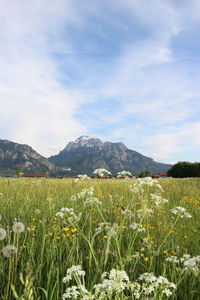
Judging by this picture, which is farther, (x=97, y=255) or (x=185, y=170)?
(x=185, y=170)

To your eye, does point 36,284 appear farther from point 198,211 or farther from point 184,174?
point 184,174

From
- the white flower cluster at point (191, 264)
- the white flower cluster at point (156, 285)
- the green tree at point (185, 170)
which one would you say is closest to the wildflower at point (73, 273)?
the white flower cluster at point (156, 285)

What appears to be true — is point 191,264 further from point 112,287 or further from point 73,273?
point 73,273

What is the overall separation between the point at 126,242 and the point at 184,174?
1233 inches

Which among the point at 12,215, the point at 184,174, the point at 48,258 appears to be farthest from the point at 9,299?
the point at 184,174

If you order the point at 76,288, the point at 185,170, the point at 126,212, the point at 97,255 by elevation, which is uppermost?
the point at 185,170

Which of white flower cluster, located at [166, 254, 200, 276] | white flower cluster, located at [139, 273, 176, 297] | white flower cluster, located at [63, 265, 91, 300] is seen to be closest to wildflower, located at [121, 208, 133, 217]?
white flower cluster, located at [166, 254, 200, 276]

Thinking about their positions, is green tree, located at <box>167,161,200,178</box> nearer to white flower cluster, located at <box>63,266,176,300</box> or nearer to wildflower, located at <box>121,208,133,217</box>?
wildflower, located at <box>121,208,133,217</box>

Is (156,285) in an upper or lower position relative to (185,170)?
lower

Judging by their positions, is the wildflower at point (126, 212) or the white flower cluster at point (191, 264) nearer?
the white flower cluster at point (191, 264)

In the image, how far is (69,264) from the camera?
2.41m

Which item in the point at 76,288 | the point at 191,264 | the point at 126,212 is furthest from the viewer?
the point at 126,212

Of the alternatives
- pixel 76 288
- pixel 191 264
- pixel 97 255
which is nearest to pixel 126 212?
pixel 97 255

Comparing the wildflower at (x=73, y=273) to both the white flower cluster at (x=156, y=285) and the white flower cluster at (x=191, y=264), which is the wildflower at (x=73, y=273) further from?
the white flower cluster at (x=191, y=264)
